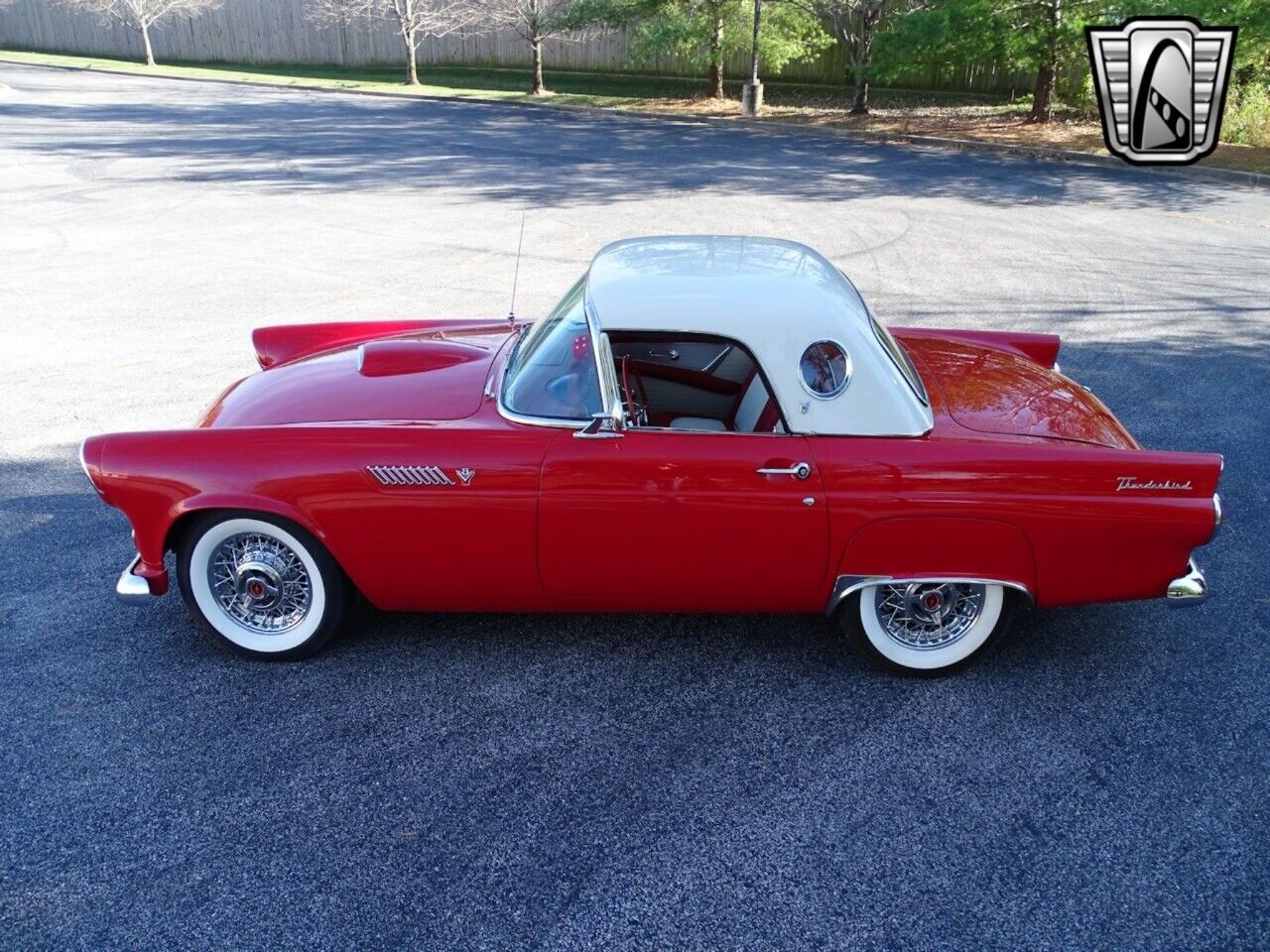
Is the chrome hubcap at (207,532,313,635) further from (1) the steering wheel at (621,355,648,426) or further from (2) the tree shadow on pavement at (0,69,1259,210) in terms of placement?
(2) the tree shadow on pavement at (0,69,1259,210)

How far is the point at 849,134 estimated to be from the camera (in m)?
19.5

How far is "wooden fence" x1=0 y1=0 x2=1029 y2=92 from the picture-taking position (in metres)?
25.6

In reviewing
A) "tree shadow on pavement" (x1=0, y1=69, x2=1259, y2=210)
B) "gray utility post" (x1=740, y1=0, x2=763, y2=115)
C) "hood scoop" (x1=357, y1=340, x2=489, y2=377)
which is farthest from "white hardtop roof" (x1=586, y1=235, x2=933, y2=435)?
"gray utility post" (x1=740, y1=0, x2=763, y2=115)

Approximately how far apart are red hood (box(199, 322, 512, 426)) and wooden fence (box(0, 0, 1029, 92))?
21.4 meters

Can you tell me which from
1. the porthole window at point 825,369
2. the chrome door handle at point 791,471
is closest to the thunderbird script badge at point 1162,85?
the porthole window at point 825,369

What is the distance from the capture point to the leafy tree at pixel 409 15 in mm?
27734

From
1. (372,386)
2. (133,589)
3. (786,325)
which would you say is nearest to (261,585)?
(133,589)

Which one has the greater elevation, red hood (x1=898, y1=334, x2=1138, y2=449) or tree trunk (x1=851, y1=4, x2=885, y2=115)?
tree trunk (x1=851, y1=4, x2=885, y2=115)

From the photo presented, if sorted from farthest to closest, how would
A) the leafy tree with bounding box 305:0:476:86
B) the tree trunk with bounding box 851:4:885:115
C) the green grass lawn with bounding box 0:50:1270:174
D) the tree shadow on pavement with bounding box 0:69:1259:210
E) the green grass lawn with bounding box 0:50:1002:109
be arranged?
the leafy tree with bounding box 305:0:476:86, the green grass lawn with bounding box 0:50:1002:109, the tree trunk with bounding box 851:4:885:115, the green grass lawn with bounding box 0:50:1270:174, the tree shadow on pavement with bounding box 0:69:1259:210

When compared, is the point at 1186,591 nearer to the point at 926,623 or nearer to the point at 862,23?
the point at 926,623

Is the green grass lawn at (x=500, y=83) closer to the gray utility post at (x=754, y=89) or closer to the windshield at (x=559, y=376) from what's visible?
the gray utility post at (x=754, y=89)

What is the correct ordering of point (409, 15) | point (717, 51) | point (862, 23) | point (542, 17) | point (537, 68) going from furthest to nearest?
point (409, 15)
point (542, 17)
point (537, 68)
point (717, 51)
point (862, 23)

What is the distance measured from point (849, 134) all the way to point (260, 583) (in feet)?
58.9

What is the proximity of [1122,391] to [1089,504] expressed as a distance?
3.74 m
